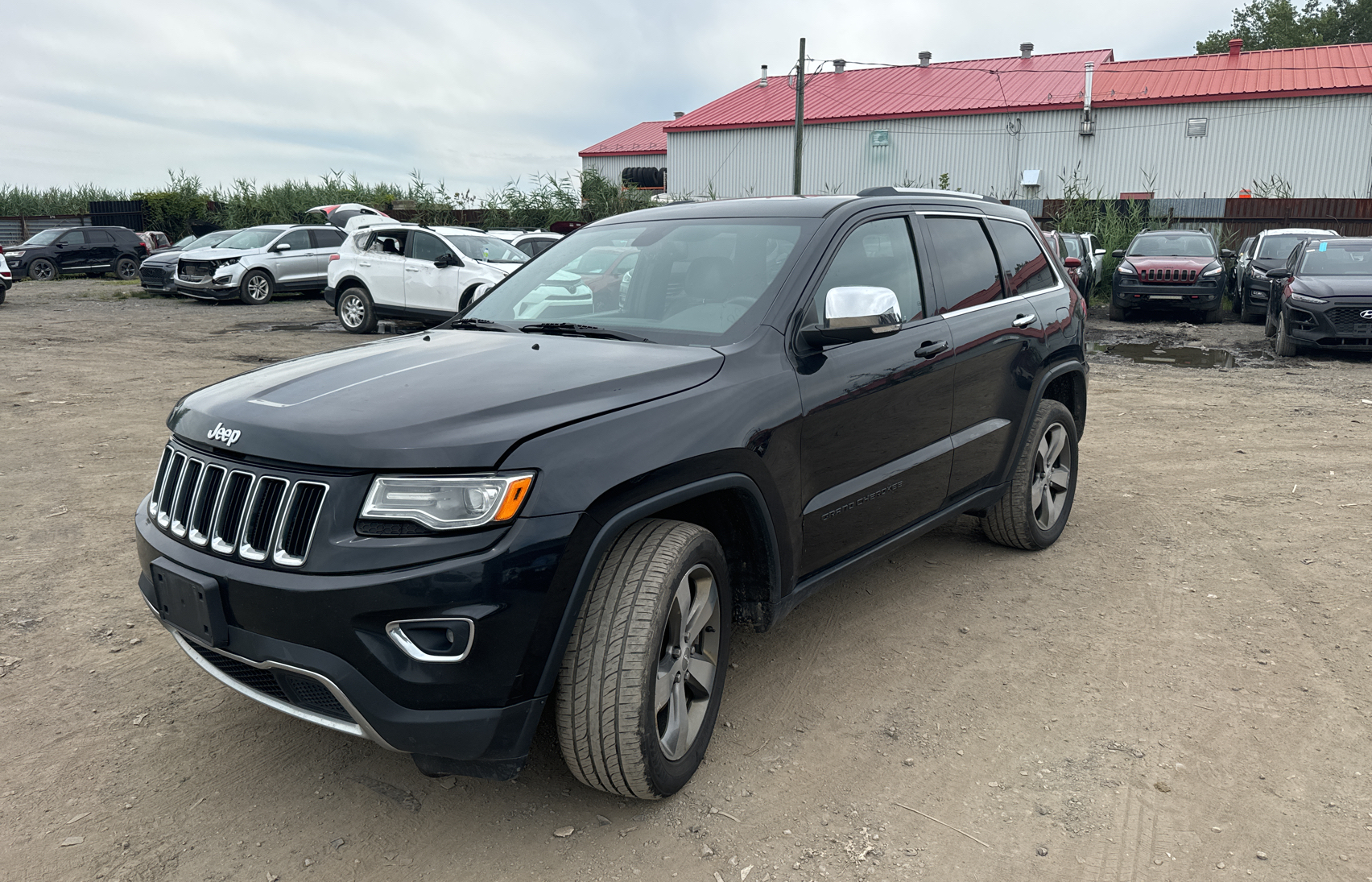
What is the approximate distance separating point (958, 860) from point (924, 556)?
2435 millimetres

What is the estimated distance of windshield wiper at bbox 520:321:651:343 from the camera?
3256mm

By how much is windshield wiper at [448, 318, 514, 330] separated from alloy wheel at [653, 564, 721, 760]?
1.32m

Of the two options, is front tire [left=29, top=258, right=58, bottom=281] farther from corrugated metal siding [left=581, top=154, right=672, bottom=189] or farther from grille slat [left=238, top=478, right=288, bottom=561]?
grille slat [left=238, top=478, right=288, bottom=561]

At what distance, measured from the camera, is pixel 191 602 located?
2451mm

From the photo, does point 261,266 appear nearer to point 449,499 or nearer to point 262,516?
point 262,516

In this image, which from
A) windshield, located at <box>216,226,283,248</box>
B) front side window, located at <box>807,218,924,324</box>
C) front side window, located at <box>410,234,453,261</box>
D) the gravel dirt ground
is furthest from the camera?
windshield, located at <box>216,226,283,248</box>

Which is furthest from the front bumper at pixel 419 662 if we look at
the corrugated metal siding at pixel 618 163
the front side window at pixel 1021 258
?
the corrugated metal siding at pixel 618 163

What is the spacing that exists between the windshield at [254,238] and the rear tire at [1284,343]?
1797cm

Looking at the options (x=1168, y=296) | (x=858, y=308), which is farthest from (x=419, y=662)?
(x=1168, y=296)

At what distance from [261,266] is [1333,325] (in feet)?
60.3

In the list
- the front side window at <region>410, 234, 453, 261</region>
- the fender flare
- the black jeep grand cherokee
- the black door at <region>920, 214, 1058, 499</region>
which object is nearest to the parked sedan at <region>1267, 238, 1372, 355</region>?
the black door at <region>920, 214, 1058, 499</region>

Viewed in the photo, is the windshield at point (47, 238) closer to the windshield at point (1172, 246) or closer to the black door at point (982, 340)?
the windshield at point (1172, 246)

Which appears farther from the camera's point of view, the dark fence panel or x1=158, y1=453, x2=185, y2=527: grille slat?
the dark fence panel

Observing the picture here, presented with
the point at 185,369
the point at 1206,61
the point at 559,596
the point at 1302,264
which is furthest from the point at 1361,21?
the point at 559,596
